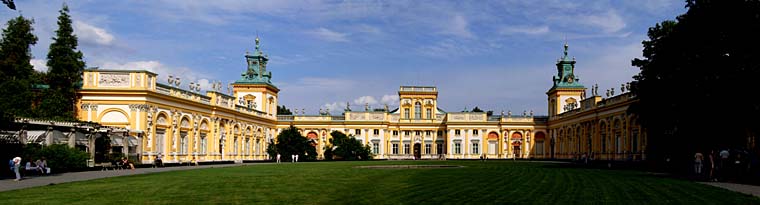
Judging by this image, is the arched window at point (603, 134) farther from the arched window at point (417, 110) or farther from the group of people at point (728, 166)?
the arched window at point (417, 110)

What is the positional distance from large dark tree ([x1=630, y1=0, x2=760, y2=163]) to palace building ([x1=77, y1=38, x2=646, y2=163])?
1551 cm

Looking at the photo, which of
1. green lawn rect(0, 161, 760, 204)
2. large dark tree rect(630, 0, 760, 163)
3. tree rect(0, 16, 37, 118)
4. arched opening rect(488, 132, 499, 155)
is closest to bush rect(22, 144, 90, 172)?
green lawn rect(0, 161, 760, 204)

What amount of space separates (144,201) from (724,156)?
69.6 feet

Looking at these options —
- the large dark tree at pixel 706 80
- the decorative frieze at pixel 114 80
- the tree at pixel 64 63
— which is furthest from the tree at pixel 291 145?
the large dark tree at pixel 706 80

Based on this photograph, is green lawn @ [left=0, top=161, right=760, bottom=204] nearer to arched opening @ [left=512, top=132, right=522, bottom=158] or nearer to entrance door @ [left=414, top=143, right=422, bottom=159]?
arched opening @ [left=512, top=132, right=522, bottom=158]

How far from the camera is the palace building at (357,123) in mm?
43875

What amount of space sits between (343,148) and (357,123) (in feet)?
33.9

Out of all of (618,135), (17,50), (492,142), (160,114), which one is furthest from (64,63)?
(492,142)

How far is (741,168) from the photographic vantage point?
2594 cm

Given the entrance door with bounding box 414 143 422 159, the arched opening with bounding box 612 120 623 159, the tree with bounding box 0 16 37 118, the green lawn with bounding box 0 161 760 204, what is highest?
the tree with bounding box 0 16 37 118

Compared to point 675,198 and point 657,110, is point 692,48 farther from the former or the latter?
point 675,198

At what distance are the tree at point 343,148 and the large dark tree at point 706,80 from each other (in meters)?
45.4

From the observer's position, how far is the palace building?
144ft

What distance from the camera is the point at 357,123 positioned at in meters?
85.4
